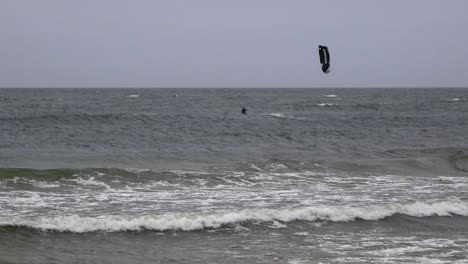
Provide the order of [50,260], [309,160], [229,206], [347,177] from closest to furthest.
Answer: [50,260] < [229,206] < [347,177] < [309,160]

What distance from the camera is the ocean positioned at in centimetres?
923

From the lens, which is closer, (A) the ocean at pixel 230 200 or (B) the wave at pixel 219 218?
(A) the ocean at pixel 230 200

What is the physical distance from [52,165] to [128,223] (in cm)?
829

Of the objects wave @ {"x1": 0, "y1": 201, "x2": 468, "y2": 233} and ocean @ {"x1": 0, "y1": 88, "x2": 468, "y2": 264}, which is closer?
ocean @ {"x1": 0, "y1": 88, "x2": 468, "y2": 264}

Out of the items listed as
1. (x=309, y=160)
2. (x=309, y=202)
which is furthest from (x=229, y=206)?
(x=309, y=160)

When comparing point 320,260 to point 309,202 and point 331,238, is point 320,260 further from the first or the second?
point 309,202

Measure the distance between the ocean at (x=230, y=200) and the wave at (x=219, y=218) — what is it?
2cm

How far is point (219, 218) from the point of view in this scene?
35.7 ft

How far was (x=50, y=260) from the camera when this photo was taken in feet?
27.8

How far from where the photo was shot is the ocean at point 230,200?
364 inches

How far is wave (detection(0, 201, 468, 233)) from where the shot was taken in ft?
33.7

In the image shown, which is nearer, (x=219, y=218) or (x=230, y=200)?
(x=219, y=218)

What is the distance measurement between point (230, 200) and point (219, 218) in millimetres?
2064

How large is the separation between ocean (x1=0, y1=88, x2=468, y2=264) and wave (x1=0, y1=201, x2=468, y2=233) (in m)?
Result: 0.02
